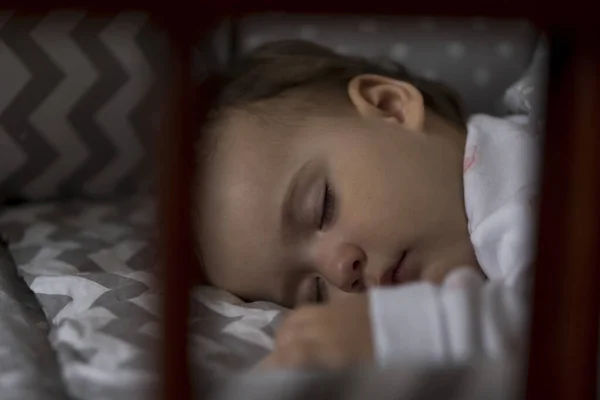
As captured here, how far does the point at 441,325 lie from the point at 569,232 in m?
0.14

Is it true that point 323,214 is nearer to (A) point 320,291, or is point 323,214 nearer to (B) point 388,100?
(A) point 320,291

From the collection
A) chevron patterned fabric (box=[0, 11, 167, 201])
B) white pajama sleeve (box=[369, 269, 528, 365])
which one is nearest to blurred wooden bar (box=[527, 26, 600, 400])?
white pajama sleeve (box=[369, 269, 528, 365])

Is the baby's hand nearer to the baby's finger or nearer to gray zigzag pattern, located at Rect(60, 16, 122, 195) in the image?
the baby's finger

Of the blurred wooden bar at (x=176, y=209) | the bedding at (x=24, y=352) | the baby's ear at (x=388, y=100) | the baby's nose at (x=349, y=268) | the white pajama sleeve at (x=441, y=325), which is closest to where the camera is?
the blurred wooden bar at (x=176, y=209)

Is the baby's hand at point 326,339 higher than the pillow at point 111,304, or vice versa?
the baby's hand at point 326,339

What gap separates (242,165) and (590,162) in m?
0.44

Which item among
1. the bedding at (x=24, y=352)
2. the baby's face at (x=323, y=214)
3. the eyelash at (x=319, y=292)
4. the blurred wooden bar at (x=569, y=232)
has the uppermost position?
the blurred wooden bar at (x=569, y=232)

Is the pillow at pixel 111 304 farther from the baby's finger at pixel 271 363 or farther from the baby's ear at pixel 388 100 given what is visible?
the baby's ear at pixel 388 100

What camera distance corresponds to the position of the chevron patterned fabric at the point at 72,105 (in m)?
1.04

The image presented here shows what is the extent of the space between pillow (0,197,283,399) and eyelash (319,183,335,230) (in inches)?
3.4

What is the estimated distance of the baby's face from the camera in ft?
2.36

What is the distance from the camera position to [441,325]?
0.48m

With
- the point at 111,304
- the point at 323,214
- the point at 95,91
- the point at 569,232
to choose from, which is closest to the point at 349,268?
the point at 323,214

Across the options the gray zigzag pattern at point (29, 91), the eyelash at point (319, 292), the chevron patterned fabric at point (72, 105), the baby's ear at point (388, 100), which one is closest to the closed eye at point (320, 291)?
the eyelash at point (319, 292)
